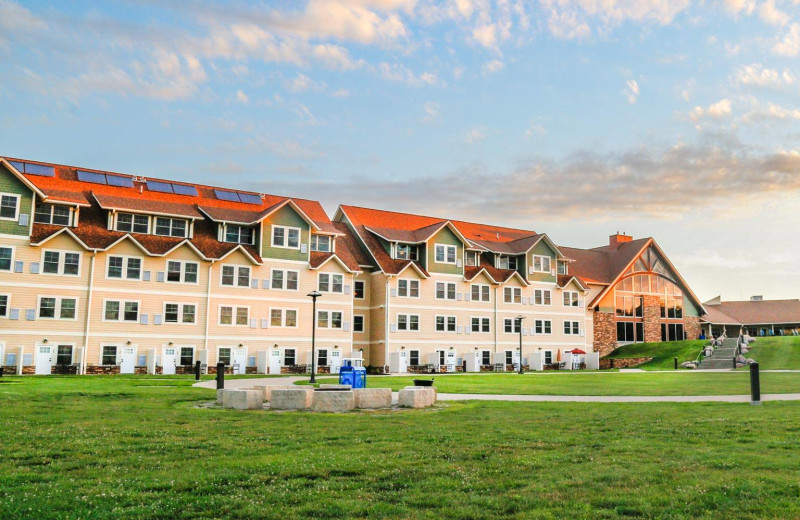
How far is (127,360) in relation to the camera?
42.6 metres

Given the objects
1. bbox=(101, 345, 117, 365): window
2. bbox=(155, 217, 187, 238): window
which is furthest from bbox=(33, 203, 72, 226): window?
bbox=(101, 345, 117, 365): window

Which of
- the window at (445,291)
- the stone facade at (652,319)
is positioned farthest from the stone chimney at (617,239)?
the window at (445,291)

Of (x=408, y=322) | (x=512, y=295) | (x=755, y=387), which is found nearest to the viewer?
(x=755, y=387)

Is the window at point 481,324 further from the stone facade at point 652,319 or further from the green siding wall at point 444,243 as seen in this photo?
the stone facade at point 652,319

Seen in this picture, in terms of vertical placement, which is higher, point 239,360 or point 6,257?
point 6,257

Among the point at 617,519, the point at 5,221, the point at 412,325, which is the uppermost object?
the point at 5,221

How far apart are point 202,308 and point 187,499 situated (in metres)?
39.6

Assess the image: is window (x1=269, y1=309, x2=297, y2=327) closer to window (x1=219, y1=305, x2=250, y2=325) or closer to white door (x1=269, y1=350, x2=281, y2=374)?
window (x1=219, y1=305, x2=250, y2=325)

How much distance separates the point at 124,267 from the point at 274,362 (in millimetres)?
11755

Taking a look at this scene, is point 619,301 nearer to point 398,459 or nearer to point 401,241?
point 401,241

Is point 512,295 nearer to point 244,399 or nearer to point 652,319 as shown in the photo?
point 652,319

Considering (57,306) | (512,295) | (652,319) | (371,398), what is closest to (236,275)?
(57,306)

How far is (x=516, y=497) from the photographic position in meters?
7.91

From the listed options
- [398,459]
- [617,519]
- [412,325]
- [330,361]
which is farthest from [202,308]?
[617,519]
